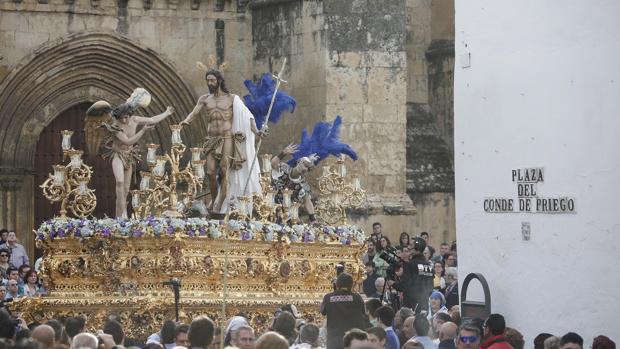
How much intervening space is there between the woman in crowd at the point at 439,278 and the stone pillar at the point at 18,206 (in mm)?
7374

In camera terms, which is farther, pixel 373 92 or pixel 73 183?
pixel 373 92

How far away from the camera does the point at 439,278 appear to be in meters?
22.9

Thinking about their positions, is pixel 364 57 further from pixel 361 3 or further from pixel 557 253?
pixel 557 253

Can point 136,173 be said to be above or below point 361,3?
below

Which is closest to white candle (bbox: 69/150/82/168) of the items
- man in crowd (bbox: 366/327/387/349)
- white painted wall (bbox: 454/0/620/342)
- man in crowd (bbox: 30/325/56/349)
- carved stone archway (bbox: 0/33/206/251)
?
white painted wall (bbox: 454/0/620/342)

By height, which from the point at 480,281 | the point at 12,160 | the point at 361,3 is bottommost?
the point at 480,281

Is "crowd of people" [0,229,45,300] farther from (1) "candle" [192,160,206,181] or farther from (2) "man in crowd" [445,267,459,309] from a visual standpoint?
(2) "man in crowd" [445,267,459,309]

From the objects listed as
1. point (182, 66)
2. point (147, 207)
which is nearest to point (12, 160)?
point (182, 66)

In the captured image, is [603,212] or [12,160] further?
[12,160]

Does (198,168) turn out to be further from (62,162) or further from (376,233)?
(62,162)

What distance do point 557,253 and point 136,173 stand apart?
346 inches

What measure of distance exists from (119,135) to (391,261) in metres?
3.64

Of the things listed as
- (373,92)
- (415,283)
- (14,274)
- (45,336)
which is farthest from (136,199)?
(45,336)

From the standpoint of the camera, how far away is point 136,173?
23.4 meters
